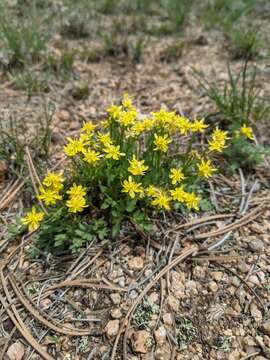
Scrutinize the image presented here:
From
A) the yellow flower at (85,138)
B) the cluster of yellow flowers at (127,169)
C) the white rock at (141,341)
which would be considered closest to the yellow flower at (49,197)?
the cluster of yellow flowers at (127,169)

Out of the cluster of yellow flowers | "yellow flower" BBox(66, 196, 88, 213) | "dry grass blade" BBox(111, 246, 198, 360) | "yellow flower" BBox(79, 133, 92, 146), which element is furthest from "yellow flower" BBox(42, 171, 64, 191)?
"dry grass blade" BBox(111, 246, 198, 360)

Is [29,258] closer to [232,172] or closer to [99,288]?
[99,288]

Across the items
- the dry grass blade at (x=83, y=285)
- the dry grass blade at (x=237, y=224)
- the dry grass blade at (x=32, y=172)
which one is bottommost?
the dry grass blade at (x=83, y=285)

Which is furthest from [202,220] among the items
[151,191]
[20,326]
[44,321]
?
[20,326]

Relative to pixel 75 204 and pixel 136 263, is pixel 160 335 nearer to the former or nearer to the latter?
pixel 136 263

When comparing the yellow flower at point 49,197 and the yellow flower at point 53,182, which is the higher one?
the yellow flower at point 53,182

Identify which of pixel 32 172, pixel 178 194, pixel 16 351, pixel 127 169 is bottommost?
pixel 16 351

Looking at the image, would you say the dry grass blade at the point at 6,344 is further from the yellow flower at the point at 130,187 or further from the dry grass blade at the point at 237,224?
the dry grass blade at the point at 237,224

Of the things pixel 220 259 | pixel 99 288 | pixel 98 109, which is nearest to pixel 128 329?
pixel 99 288

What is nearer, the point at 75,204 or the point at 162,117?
the point at 75,204
